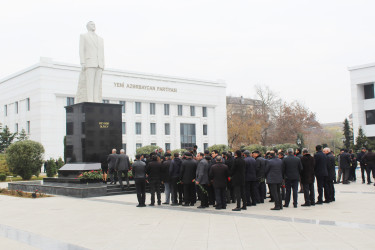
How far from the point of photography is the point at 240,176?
12.4 meters

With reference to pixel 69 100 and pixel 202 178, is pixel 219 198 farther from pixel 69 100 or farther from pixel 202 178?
pixel 69 100

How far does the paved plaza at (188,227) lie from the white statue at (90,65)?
7965mm

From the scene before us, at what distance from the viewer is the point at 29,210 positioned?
543 inches

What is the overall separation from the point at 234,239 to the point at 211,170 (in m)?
4.88

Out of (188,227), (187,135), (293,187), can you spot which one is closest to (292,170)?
(293,187)

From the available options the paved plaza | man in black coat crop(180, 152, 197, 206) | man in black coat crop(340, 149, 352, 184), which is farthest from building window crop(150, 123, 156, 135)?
man in black coat crop(180, 152, 197, 206)

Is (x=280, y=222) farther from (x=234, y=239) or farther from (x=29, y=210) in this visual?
(x=29, y=210)

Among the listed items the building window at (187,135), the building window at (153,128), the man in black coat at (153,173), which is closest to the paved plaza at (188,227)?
the man in black coat at (153,173)

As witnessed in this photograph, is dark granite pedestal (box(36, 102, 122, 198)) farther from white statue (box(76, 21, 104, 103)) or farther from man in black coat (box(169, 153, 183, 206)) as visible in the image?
man in black coat (box(169, 153, 183, 206))

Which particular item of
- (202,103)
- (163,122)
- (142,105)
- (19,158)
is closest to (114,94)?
(142,105)

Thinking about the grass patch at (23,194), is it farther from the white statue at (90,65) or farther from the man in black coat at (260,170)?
the man in black coat at (260,170)

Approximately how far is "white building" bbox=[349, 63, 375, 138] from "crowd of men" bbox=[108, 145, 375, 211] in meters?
37.2

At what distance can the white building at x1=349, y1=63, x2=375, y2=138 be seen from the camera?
47.8m

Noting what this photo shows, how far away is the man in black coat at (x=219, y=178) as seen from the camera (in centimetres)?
1262
